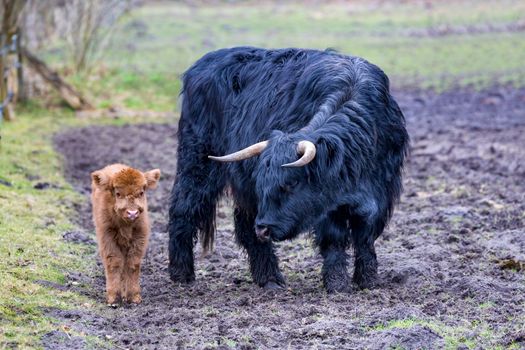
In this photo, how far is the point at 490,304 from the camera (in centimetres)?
690

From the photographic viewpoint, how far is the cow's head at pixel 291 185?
7.12m

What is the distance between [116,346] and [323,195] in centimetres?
194

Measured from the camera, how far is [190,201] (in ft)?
27.8

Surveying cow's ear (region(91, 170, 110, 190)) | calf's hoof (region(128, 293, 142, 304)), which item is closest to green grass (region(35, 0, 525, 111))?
cow's ear (region(91, 170, 110, 190))

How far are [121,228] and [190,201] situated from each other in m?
1.15

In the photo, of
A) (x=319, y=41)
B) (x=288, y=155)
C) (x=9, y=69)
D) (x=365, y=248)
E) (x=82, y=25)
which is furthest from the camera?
(x=319, y=41)

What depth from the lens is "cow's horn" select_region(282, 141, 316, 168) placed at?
6.93 m

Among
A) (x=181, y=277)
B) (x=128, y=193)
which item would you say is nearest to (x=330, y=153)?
(x=128, y=193)

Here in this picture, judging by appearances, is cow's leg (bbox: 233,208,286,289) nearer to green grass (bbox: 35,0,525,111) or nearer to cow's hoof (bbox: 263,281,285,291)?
cow's hoof (bbox: 263,281,285,291)

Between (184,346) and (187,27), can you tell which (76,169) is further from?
(187,27)

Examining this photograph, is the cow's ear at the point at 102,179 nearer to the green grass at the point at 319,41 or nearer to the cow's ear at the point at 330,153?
the cow's ear at the point at 330,153

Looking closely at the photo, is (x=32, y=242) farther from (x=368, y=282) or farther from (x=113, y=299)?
(x=368, y=282)

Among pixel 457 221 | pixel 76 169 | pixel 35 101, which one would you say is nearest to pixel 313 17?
pixel 35 101

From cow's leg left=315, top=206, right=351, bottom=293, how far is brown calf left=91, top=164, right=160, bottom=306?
4.34ft
